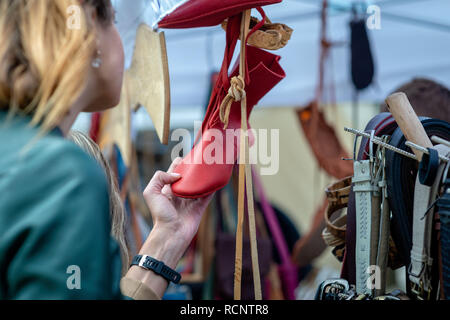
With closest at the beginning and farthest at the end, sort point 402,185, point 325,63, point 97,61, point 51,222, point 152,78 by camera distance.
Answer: point 51,222 → point 97,61 → point 402,185 → point 152,78 → point 325,63

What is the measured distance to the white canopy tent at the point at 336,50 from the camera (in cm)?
211

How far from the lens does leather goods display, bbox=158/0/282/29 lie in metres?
0.66

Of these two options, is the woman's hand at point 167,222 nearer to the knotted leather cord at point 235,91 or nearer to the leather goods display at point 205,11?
the knotted leather cord at point 235,91

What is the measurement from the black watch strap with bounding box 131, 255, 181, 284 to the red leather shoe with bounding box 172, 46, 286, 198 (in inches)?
4.0

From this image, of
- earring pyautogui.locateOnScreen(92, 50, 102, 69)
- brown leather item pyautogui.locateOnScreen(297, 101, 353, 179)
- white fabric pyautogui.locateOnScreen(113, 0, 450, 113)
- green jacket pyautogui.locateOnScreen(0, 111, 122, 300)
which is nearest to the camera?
green jacket pyautogui.locateOnScreen(0, 111, 122, 300)

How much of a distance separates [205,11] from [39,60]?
0.31 meters

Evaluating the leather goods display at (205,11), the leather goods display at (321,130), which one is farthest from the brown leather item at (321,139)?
the leather goods display at (205,11)

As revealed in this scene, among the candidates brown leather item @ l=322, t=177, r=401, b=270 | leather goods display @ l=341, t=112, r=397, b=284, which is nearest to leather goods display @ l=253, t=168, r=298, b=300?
brown leather item @ l=322, t=177, r=401, b=270

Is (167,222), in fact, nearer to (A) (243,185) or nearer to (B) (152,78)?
(A) (243,185)

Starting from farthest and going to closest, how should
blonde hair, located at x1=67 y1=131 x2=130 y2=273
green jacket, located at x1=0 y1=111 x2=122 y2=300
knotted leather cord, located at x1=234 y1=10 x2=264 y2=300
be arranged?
blonde hair, located at x1=67 y1=131 x2=130 y2=273
knotted leather cord, located at x1=234 y1=10 x2=264 y2=300
green jacket, located at x1=0 y1=111 x2=122 y2=300

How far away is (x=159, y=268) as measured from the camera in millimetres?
676

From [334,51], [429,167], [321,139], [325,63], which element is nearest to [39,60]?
[429,167]

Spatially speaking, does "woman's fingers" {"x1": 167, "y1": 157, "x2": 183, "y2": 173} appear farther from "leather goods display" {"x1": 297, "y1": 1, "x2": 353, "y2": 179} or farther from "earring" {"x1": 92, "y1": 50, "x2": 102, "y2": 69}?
"leather goods display" {"x1": 297, "y1": 1, "x2": 353, "y2": 179}
